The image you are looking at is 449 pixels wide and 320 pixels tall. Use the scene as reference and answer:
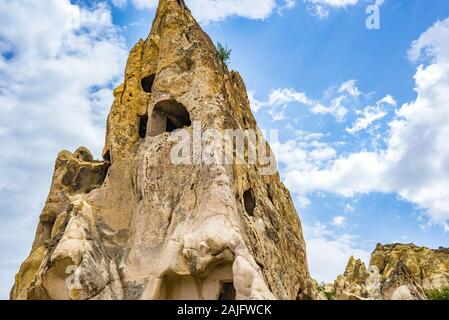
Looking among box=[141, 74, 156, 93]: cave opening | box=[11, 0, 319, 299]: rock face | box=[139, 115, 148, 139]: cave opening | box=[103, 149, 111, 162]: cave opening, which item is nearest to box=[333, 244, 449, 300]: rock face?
box=[11, 0, 319, 299]: rock face

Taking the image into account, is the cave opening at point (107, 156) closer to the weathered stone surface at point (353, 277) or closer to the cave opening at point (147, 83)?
the cave opening at point (147, 83)

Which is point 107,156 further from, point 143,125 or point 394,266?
point 394,266

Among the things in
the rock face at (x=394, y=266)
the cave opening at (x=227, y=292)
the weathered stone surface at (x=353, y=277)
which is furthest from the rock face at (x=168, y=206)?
the rock face at (x=394, y=266)

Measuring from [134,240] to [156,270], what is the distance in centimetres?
226

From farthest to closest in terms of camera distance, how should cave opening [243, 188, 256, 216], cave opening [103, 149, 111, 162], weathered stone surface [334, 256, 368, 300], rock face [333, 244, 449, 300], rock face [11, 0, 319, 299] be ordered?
rock face [333, 244, 449, 300] < weathered stone surface [334, 256, 368, 300] < cave opening [103, 149, 111, 162] < cave opening [243, 188, 256, 216] < rock face [11, 0, 319, 299]

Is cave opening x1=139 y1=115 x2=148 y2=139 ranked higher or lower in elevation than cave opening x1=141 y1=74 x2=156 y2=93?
lower

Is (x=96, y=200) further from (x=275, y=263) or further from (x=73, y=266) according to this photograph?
(x=275, y=263)

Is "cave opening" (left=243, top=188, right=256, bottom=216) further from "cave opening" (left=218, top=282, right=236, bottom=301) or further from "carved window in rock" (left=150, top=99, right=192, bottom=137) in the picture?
"cave opening" (left=218, top=282, right=236, bottom=301)

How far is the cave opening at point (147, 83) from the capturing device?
66.7 feet

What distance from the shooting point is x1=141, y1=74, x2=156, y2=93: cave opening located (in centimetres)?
2034

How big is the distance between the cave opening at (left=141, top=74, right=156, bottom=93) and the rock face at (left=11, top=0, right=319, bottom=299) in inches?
3.2
